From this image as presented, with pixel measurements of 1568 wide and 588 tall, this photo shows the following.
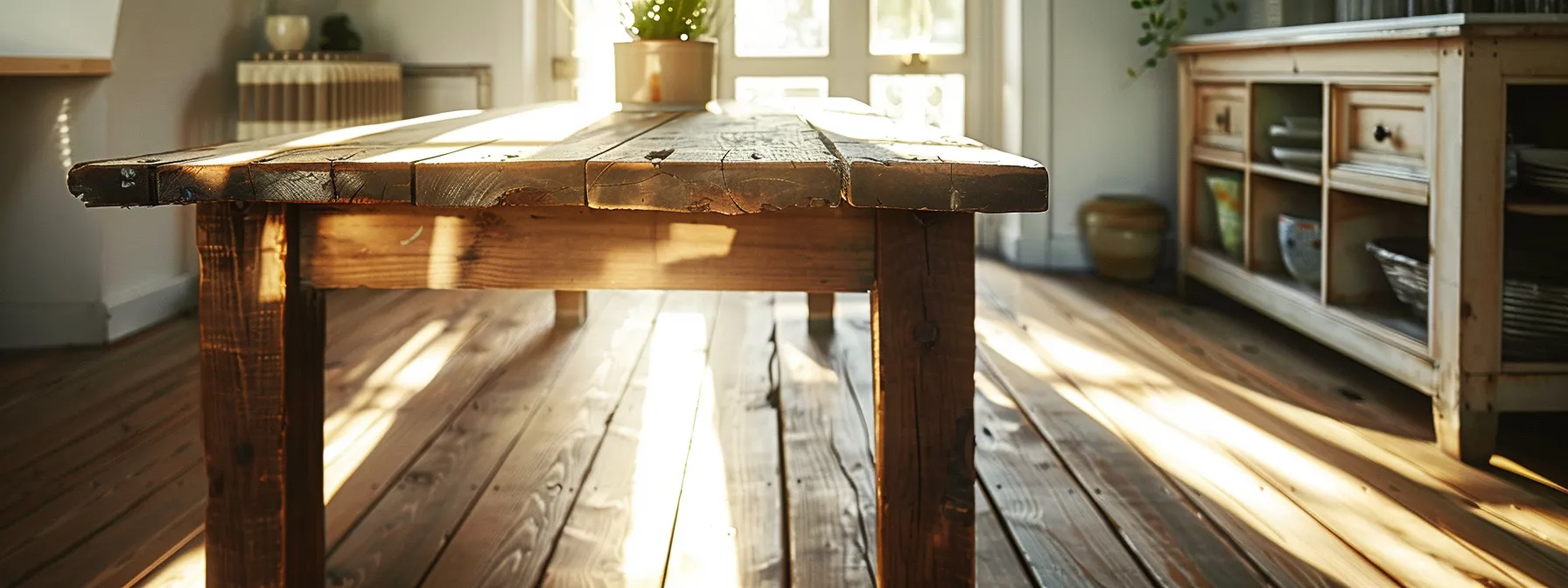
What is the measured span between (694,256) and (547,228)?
15 centimetres

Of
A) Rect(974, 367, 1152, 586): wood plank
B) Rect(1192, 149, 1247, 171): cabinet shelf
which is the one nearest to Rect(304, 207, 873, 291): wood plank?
Rect(974, 367, 1152, 586): wood plank

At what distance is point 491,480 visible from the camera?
2064mm

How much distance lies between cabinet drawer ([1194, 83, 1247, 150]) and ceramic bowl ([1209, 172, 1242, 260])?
10cm

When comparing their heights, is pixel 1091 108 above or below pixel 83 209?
above

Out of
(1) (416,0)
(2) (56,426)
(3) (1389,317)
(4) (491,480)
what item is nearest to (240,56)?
(1) (416,0)

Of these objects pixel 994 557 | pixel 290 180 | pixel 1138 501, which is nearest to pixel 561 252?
pixel 290 180

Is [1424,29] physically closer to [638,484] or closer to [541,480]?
[638,484]

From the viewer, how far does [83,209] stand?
325 centimetres

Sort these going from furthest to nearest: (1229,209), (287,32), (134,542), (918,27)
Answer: (918,27)
(287,32)
(1229,209)
(134,542)

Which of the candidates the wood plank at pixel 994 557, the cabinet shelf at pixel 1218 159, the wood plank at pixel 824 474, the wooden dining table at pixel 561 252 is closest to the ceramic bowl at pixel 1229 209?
the cabinet shelf at pixel 1218 159

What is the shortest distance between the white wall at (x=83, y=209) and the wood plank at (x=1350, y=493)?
2.55 meters

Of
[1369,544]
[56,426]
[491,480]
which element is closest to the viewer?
[1369,544]

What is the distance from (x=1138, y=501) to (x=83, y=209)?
2713mm

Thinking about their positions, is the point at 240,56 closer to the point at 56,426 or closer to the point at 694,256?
the point at 56,426
